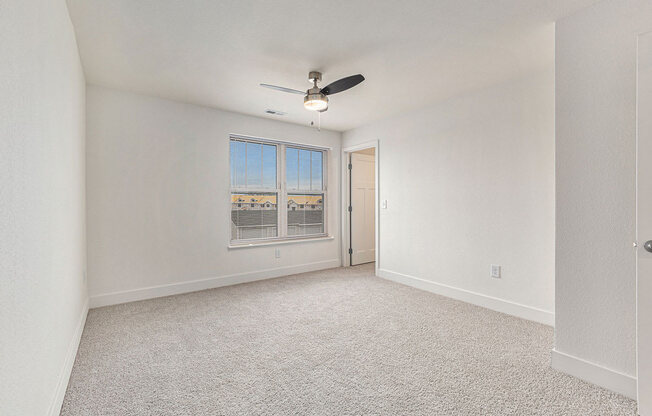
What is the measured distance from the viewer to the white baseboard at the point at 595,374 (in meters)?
1.81

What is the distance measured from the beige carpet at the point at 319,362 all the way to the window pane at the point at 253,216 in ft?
4.31

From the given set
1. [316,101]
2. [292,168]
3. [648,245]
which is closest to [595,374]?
[648,245]

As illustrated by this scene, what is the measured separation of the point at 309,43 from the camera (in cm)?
247

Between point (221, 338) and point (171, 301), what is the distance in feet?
4.44

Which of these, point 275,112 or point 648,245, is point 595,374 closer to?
point 648,245

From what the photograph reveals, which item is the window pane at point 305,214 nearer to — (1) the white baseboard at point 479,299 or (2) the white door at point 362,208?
(2) the white door at point 362,208

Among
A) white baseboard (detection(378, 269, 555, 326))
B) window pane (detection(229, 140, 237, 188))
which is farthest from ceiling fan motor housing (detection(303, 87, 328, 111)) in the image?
white baseboard (detection(378, 269, 555, 326))

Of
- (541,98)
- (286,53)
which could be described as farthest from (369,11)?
(541,98)

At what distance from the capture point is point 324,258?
17.5 ft

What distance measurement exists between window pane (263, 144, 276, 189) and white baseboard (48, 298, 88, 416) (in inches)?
111

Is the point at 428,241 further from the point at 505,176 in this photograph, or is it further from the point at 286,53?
the point at 286,53

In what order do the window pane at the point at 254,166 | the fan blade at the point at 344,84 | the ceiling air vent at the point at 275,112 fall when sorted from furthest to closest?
the window pane at the point at 254,166 → the ceiling air vent at the point at 275,112 → the fan blade at the point at 344,84

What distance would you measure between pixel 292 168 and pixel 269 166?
42 cm

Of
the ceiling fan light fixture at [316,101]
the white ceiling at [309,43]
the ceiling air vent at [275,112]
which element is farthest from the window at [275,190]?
the ceiling fan light fixture at [316,101]
